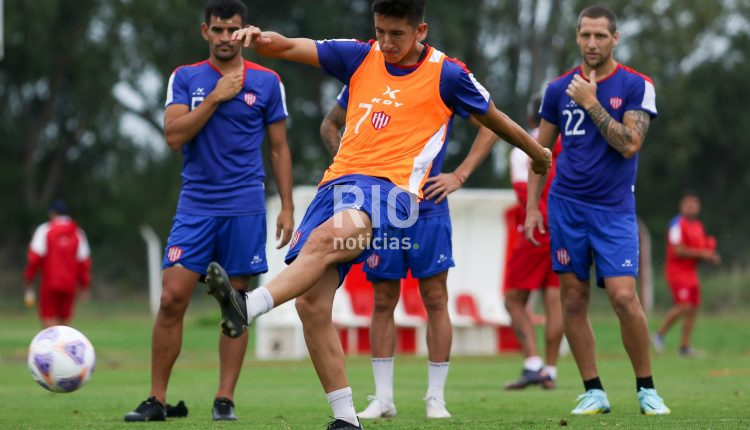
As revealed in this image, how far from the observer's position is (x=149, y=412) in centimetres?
781

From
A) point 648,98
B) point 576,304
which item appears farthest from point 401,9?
point 576,304

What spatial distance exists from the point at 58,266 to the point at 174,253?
12114 millimetres

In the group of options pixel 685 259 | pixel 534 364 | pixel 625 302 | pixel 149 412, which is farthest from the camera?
pixel 685 259

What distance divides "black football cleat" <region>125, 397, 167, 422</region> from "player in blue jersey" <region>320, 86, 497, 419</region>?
1334 mm

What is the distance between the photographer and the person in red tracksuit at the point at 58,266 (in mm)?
19625

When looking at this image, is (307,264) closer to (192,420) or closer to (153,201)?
(192,420)

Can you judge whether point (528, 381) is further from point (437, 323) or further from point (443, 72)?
point (443, 72)

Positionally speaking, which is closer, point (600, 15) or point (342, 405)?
point (342, 405)

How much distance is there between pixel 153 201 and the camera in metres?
40.9

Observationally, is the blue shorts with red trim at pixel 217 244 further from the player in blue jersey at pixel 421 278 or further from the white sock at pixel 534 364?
the white sock at pixel 534 364

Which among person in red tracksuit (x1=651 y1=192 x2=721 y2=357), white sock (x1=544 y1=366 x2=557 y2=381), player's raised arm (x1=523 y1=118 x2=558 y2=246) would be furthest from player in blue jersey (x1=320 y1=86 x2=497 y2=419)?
person in red tracksuit (x1=651 y1=192 x2=721 y2=357)

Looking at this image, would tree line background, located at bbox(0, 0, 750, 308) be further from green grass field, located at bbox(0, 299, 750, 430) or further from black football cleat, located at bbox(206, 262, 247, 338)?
black football cleat, located at bbox(206, 262, 247, 338)

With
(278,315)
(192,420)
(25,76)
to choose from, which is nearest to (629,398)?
(192,420)

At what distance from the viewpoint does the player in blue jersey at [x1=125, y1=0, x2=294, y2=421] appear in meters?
8.11
